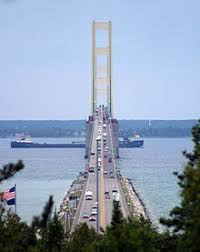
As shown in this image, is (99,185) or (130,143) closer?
(99,185)

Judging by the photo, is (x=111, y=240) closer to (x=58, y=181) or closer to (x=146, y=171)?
(x=58, y=181)

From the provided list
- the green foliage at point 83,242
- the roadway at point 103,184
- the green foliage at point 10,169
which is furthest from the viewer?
the roadway at point 103,184

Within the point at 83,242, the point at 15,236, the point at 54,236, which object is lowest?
the point at 83,242

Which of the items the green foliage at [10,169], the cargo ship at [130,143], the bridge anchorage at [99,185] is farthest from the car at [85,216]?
the cargo ship at [130,143]

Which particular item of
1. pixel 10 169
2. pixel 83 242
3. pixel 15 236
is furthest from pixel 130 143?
pixel 10 169

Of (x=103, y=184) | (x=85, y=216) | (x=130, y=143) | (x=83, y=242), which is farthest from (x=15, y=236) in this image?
(x=130, y=143)

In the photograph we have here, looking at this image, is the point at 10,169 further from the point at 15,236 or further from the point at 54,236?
the point at 54,236

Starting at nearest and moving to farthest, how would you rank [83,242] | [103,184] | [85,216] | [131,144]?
[83,242] < [85,216] < [103,184] < [131,144]

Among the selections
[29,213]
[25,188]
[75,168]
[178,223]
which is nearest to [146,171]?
[75,168]

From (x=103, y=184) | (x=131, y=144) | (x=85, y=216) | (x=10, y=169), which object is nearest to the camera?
(x=10, y=169)

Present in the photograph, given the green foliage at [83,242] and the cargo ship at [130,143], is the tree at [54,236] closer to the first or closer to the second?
the green foliage at [83,242]

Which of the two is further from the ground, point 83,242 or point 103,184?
point 83,242
